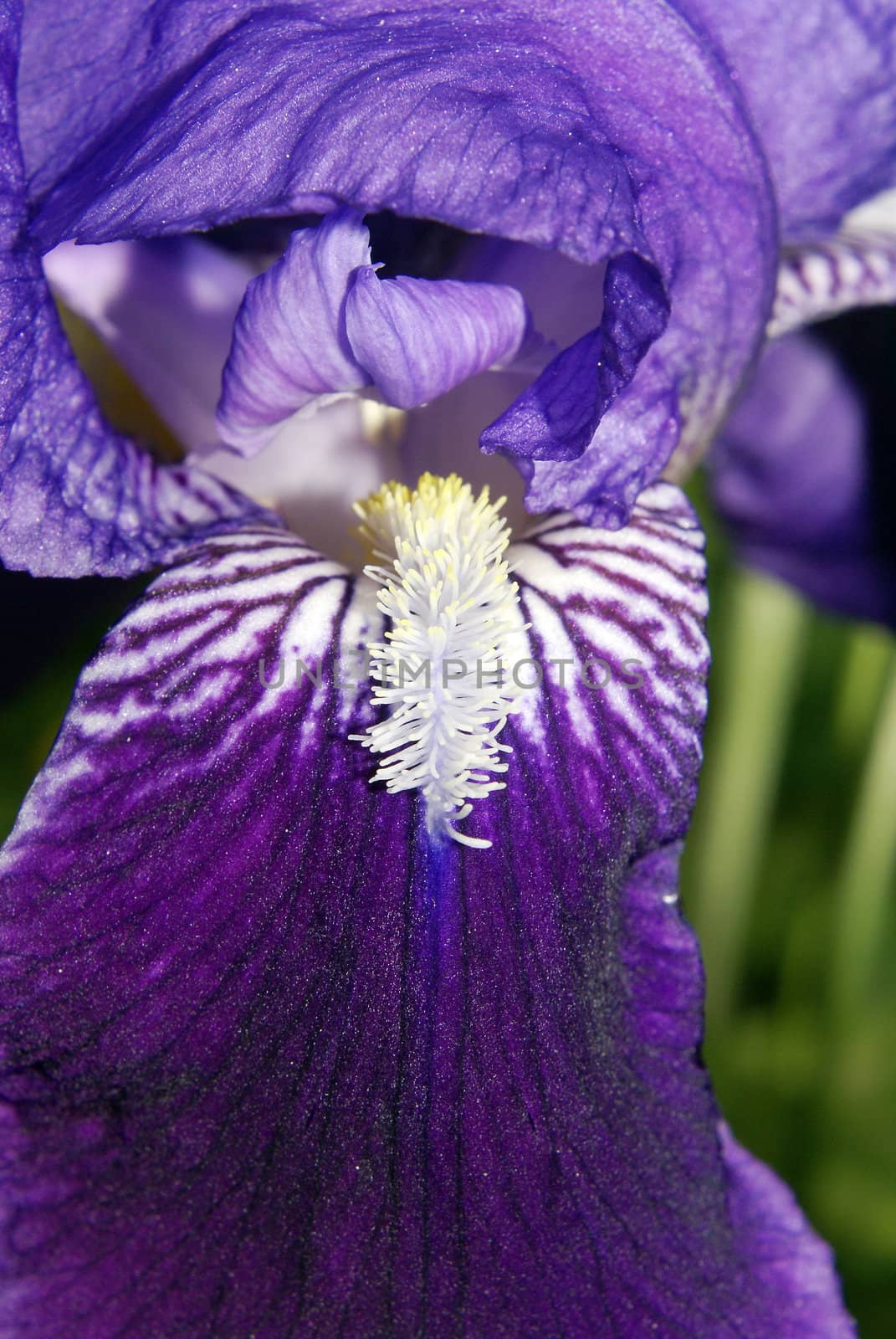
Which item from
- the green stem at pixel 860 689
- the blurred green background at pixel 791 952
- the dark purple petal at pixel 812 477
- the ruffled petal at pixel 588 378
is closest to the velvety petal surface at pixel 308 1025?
the ruffled petal at pixel 588 378

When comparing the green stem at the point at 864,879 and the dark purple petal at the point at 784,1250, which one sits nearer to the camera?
the dark purple petal at the point at 784,1250

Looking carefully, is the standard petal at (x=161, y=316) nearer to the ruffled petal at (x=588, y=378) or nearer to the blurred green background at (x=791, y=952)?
the ruffled petal at (x=588, y=378)

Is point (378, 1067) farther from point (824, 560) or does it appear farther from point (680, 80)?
point (824, 560)

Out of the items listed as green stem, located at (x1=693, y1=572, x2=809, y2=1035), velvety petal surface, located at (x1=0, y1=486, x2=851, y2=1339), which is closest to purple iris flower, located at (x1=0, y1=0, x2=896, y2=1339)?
velvety petal surface, located at (x1=0, y1=486, x2=851, y2=1339)

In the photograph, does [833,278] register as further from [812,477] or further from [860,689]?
[860,689]

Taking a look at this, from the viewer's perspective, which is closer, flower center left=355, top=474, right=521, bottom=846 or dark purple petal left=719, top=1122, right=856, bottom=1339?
flower center left=355, top=474, right=521, bottom=846

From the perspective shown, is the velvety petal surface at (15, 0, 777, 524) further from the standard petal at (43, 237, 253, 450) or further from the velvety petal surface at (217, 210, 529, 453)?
the standard petal at (43, 237, 253, 450)

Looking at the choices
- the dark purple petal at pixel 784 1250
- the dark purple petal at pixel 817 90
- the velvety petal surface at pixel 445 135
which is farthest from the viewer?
the dark purple petal at pixel 817 90
